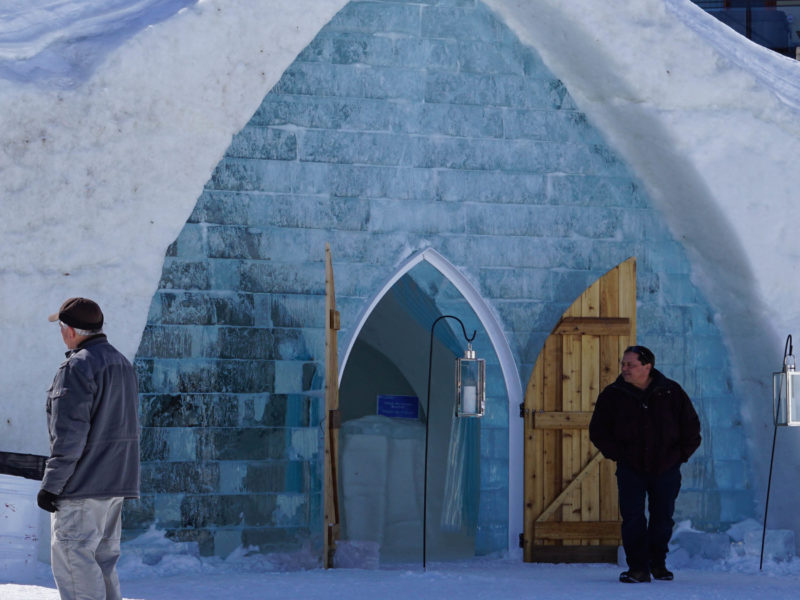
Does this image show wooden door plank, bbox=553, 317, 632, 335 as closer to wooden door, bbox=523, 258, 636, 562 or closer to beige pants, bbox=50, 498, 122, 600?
wooden door, bbox=523, 258, 636, 562

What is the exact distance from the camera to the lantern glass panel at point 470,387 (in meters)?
7.29

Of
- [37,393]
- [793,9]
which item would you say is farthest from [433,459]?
[793,9]

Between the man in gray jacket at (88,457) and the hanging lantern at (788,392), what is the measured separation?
411cm

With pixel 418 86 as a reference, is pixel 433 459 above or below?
below

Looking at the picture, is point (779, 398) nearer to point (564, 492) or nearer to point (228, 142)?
point (564, 492)

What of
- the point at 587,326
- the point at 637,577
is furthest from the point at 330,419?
the point at 637,577

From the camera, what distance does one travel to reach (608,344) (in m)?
7.45

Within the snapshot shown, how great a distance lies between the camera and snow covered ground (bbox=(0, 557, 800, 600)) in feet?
→ 18.8

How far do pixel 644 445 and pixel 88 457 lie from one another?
3190mm

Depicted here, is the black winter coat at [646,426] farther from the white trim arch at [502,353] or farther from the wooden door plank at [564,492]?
the white trim arch at [502,353]

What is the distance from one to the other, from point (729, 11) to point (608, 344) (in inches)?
398

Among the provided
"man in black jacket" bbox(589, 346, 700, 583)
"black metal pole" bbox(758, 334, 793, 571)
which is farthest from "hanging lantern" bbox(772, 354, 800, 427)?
"man in black jacket" bbox(589, 346, 700, 583)

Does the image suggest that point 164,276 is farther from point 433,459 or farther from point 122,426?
point 433,459

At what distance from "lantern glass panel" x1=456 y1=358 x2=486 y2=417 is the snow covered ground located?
98cm
